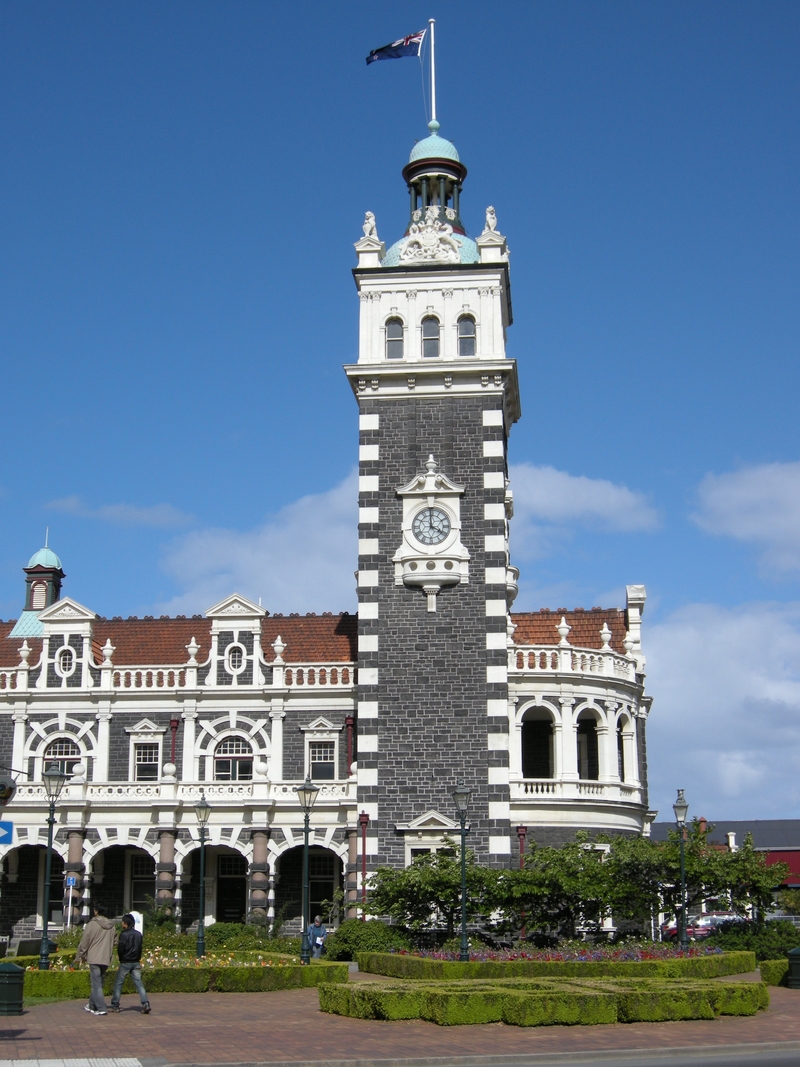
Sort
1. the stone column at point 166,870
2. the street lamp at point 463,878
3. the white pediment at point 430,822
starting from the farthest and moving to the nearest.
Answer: the stone column at point 166,870, the white pediment at point 430,822, the street lamp at point 463,878

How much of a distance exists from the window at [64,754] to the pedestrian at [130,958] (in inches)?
874

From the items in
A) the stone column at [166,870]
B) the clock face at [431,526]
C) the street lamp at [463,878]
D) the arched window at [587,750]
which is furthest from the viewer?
the arched window at [587,750]

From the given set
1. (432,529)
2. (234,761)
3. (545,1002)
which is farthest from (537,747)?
(545,1002)

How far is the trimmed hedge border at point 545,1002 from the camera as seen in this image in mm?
21609

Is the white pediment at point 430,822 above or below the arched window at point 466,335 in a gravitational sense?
below

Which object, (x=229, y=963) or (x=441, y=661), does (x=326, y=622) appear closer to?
(x=441, y=661)

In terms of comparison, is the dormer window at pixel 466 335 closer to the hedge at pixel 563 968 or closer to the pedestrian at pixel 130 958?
the hedge at pixel 563 968

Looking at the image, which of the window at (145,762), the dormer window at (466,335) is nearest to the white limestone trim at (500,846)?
the window at (145,762)

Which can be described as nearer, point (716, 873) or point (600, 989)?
point (600, 989)

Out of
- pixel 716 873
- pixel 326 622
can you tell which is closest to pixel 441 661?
pixel 326 622

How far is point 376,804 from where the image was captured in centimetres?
4003

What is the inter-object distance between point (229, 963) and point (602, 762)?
17656mm

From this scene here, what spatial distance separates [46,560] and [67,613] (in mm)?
7511

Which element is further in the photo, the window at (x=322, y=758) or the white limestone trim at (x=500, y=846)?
the window at (x=322, y=758)
